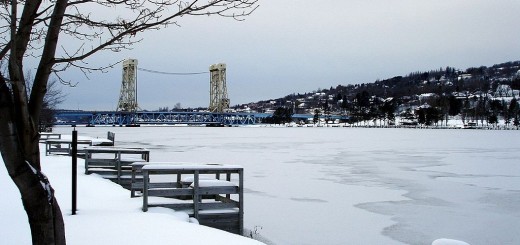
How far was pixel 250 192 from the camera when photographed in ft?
43.7

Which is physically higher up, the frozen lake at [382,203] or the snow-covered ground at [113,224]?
the snow-covered ground at [113,224]

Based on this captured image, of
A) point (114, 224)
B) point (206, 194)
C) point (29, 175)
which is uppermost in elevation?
point (29, 175)

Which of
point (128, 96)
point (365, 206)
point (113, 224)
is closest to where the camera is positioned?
point (113, 224)

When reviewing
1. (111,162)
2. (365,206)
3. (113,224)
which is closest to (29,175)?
(113,224)

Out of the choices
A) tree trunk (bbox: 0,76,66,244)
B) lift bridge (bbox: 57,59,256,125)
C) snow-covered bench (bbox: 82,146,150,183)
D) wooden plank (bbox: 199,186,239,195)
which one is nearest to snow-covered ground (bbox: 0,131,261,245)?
wooden plank (bbox: 199,186,239,195)

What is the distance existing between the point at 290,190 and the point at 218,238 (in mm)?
7952

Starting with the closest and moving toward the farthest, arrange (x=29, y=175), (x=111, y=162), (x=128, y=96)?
(x=29, y=175) < (x=111, y=162) < (x=128, y=96)

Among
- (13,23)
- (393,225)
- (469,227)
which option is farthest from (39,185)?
(469,227)

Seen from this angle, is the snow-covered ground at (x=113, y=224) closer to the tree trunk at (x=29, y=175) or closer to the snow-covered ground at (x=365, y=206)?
the snow-covered ground at (x=365, y=206)

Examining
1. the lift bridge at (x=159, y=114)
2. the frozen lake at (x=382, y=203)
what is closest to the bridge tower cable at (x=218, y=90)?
the lift bridge at (x=159, y=114)

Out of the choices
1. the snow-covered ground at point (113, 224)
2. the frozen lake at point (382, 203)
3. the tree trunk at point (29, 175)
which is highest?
the tree trunk at point (29, 175)

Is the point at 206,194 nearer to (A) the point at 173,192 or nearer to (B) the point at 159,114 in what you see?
(A) the point at 173,192

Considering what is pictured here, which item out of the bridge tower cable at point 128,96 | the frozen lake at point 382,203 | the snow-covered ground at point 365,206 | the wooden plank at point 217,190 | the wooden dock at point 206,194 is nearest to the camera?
the wooden dock at point 206,194

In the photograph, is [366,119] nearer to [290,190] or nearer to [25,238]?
[290,190]
